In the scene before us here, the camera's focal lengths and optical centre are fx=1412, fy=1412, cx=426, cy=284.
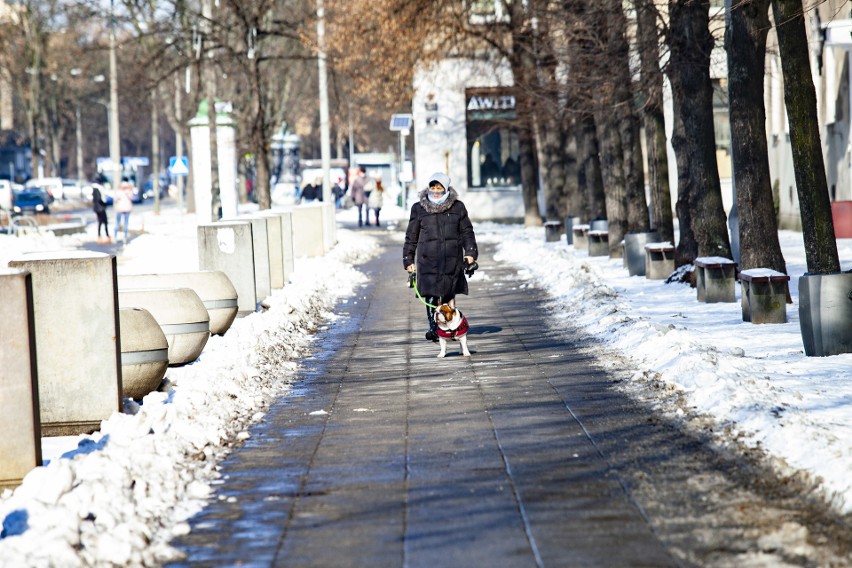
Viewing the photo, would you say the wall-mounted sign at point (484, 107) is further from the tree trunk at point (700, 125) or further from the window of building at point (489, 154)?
the tree trunk at point (700, 125)

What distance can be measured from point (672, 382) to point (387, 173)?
77235 mm

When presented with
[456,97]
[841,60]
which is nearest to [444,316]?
[841,60]

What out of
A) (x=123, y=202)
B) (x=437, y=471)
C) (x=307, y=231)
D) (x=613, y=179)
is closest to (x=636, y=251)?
(x=613, y=179)

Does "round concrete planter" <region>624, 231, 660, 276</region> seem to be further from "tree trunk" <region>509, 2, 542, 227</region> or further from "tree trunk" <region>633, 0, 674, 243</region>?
"tree trunk" <region>509, 2, 542, 227</region>

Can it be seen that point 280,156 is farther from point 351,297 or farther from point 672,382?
point 672,382

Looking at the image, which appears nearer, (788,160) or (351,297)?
(351,297)

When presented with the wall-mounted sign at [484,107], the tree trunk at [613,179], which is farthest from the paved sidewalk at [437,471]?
the wall-mounted sign at [484,107]

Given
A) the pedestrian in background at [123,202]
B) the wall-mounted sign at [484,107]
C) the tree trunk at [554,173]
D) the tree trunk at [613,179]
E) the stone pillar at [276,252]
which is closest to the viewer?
the stone pillar at [276,252]

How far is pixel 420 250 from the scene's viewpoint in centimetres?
1315

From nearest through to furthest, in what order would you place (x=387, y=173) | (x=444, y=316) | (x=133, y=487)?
(x=133, y=487), (x=444, y=316), (x=387, y=173)

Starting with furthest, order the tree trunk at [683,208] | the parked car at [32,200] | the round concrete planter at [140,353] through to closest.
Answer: the parked car at [32,200], the tree trunk at [683,208], the round concrete planter at [140,353]

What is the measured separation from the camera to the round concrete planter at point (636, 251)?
2177cm

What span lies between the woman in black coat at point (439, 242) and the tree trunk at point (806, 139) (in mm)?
3058

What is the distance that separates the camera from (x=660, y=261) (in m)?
20.7
